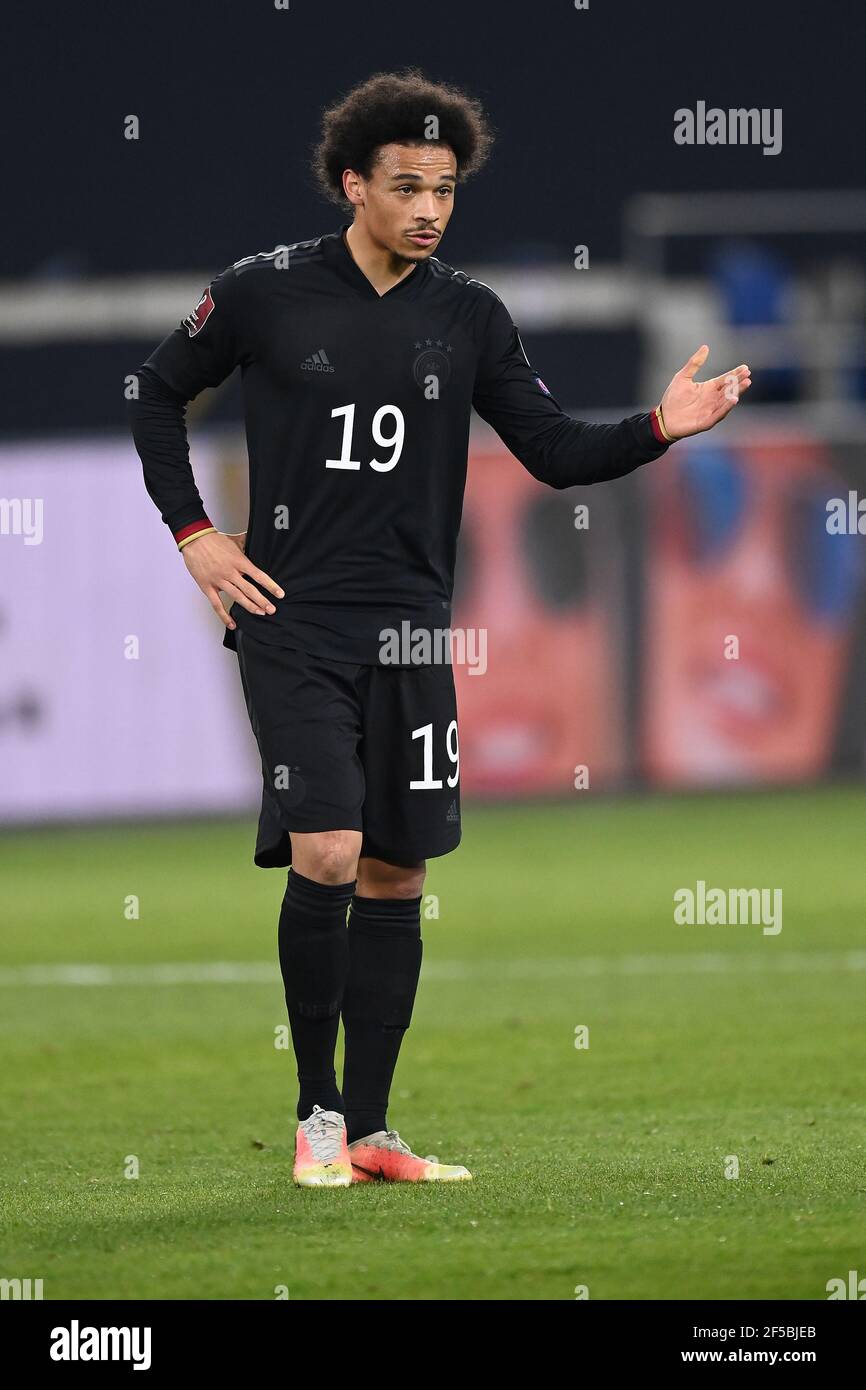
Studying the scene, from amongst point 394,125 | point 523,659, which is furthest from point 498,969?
point 523,659

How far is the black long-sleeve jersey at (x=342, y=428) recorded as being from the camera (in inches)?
201

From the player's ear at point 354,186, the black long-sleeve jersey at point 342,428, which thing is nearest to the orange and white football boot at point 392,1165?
the black long-sleeve jersey at point 342,428

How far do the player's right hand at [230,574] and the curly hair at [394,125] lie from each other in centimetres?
89

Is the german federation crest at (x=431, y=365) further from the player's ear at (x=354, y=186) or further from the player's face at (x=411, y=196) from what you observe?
the player's ear at (x=354, y=186)

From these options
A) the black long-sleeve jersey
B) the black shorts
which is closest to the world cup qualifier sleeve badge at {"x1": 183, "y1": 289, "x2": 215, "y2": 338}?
the black long-sleeve jersey

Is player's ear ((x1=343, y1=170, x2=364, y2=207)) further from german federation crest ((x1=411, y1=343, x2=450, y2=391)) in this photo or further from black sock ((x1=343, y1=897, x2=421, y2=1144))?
black sock ((x1=343, y1=897, x2=421, y2=1144))

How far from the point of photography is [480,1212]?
463 centimetres

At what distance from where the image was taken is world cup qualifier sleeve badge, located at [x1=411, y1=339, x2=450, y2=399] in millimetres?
5125

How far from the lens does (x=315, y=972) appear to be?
5.10m

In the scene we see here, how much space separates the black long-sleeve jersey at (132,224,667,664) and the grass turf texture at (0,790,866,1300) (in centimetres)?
132
